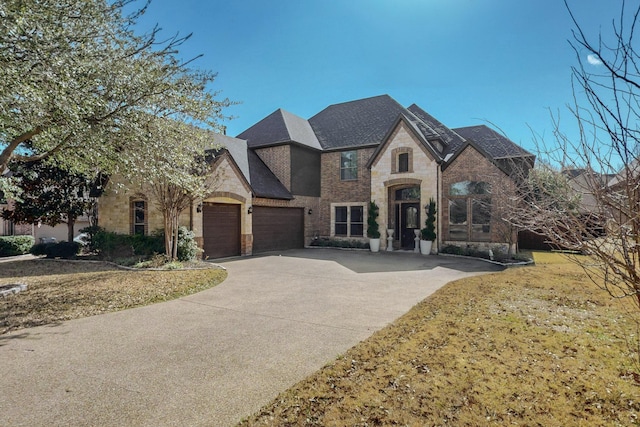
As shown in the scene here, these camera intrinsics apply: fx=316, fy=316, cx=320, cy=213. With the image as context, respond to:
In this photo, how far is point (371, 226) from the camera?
18.1 metres

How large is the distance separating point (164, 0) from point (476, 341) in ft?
32.3

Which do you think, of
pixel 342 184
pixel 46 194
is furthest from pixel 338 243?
pixel 46 194

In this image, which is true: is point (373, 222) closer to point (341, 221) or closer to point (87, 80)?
point (341, 221)

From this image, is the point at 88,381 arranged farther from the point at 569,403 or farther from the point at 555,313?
the point at 555,313

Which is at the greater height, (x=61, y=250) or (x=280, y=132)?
(x=280, y=132)

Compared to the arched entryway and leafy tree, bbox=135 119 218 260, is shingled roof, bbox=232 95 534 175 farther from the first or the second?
leafy tree, bbox=135 119 218 260

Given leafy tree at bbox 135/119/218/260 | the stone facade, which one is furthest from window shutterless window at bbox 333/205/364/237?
leafy tree at bbox 135/119/218/260

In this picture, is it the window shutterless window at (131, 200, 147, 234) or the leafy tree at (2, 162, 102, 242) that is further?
the window shutterless window at (131, 200, 147, 234)

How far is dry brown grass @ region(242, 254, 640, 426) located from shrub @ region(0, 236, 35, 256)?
770 inches

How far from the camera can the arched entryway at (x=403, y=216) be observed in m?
18.6

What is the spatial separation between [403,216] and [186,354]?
16100 mm

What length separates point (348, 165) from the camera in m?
20.5

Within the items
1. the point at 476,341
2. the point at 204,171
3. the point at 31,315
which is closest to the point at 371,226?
the point at 204,171

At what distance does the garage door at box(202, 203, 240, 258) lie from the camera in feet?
46.6
